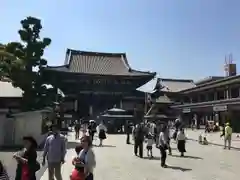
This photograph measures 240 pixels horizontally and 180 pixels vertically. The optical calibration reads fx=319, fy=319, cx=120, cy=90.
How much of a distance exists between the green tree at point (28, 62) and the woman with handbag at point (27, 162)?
17711 millimetres

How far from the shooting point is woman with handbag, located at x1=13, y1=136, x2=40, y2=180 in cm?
538

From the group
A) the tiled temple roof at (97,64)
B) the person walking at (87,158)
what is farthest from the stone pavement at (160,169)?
the tiled temple roof at (97,64)

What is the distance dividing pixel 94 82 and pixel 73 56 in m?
7.99

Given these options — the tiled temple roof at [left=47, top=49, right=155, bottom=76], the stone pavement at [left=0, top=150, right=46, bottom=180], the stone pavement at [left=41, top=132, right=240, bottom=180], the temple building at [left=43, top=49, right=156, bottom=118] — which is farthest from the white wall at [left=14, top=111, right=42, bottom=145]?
the tiled temple roof at [left=47, top=49, right=155, bottom=76]

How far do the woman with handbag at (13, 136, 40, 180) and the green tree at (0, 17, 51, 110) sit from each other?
58.1ft

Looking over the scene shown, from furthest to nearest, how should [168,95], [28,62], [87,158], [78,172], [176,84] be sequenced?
1. [176,84]
2. [168,95]
3. [28,62]
4. [87,158]
5. [78,172]

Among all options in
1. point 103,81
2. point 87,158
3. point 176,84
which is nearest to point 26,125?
point 87,158

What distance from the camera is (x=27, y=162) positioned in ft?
17.8

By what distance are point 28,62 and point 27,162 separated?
1995cm

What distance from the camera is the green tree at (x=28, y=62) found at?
2245 centimetres

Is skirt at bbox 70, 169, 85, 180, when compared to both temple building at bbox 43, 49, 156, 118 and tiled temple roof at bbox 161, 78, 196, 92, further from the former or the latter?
tiled temple roof at bbox 161, 78, 196, 92

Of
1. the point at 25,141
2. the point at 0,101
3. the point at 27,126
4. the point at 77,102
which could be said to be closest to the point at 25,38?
the point at 0,101

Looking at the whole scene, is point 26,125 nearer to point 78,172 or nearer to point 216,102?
point 78,172

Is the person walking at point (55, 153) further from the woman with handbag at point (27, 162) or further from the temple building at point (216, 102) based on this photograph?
the temple building at point (216, 102)
